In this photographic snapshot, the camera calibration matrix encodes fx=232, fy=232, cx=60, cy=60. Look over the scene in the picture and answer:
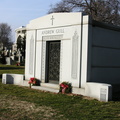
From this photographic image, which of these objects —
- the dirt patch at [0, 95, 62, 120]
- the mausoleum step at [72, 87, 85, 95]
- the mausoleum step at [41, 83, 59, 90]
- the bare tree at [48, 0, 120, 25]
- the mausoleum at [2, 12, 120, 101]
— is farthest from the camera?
the bare tree at [48, 0, 120, 25]

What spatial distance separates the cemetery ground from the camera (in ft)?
17.6

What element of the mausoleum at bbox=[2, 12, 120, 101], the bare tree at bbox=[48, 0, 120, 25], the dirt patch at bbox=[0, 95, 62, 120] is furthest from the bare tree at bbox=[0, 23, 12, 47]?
the dirt patch at bbox=[0, 95, 62, 120]

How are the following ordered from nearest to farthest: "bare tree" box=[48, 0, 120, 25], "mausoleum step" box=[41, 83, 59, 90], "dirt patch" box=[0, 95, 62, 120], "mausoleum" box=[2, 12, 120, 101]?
1. "dirt patch" box=[0, 95, 62, 120]
2. "mausoleum" box=[2, 12, 120, 101]
3. "mausoleum step" box=[41, 83, 59, 90]
4. "bare tree" box=[48, 0, 120, 25]

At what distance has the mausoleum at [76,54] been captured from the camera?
329 inches

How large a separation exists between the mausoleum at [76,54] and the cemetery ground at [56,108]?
83 cm

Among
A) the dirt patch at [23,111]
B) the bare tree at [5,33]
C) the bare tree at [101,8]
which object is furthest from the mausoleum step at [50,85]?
the bare tree at [5,33]

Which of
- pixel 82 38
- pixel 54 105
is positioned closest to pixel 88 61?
pixel 82 38

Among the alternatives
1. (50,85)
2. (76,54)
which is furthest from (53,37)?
(50,85)

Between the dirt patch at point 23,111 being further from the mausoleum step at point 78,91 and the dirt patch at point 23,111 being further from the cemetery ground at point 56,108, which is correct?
the mausoleum step at point 78,91

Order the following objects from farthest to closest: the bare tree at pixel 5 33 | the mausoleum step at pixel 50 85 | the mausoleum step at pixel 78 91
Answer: the bare tree at pixel 5 33
the mausoleum step at pixel 50 85
the mausoleum step at pixel 78 91

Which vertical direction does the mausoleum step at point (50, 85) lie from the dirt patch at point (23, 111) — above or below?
above

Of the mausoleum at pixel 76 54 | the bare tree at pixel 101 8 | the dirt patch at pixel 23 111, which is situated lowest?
the dirt patch at pixel 23 111

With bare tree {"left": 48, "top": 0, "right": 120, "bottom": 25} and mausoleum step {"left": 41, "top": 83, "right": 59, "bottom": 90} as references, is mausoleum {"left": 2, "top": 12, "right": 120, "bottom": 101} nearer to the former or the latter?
mausoleum step {"left": 41, "top": 83, "right": 59, "bottom": 90}

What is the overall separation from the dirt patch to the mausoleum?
2.26 m
